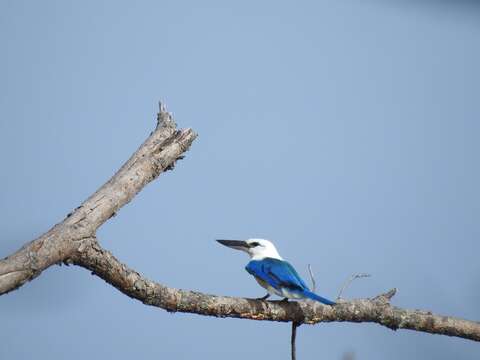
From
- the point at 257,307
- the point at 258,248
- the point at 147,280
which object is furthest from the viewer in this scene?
the point at 258,248

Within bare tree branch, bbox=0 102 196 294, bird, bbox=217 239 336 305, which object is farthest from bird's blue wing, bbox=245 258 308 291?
bare tree branch, bbox=0 102 196 294

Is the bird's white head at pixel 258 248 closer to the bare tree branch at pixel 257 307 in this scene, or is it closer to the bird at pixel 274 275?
the bird at pixel 274 275

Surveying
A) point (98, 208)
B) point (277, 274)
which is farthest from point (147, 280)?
point (277, 274)

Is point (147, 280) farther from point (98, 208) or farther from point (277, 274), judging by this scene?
point (277, 274)

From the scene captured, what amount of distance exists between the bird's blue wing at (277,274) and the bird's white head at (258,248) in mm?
47

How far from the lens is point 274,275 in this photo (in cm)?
150

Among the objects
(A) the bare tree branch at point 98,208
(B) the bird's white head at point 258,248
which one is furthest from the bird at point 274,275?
(A) the bare tree branch at point 98,208

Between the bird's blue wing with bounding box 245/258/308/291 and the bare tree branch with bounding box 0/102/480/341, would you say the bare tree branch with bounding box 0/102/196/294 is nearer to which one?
the bare tree branch with bounding box 0/102/480/341

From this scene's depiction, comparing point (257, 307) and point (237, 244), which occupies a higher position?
point (237, 244)

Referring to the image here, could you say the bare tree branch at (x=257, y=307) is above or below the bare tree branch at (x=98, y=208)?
below

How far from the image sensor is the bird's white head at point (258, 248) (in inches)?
64.2

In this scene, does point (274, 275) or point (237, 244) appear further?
point (237, 244)

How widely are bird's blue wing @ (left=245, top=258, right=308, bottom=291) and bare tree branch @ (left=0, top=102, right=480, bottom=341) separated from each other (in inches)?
2.5

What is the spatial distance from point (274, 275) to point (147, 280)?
286mm
